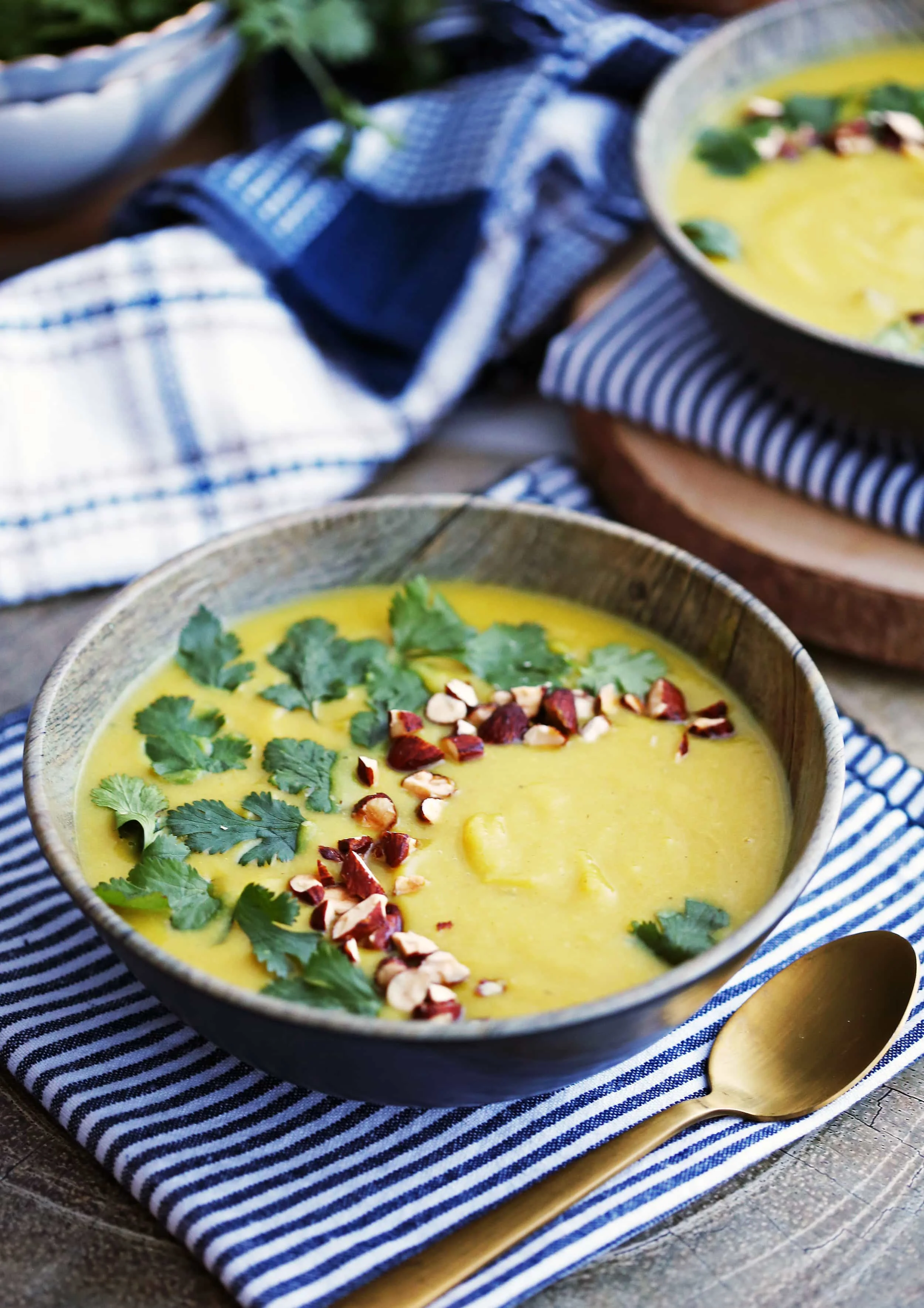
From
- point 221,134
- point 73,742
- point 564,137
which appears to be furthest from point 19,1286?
point 221,134

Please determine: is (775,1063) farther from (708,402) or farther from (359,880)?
(708,402)

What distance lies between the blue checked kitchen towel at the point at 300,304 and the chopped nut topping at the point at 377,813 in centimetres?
96

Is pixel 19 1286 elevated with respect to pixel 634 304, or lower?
lower

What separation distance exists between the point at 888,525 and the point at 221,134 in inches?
75.0

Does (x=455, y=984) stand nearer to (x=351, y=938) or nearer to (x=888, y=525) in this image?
(x=351, y=938)

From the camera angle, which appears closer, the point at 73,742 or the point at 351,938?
the point at 351,938

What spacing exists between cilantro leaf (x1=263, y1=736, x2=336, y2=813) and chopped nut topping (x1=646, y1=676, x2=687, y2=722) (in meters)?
0.41

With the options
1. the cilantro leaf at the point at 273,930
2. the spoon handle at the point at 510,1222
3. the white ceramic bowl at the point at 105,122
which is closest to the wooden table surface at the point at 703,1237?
the spoon handle at the point at 510,1222

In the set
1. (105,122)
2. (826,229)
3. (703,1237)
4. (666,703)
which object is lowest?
(703,1237)

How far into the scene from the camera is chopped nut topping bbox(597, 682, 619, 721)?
1.90m

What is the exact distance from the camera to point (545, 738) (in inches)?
72.6

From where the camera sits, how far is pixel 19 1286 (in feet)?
5.03

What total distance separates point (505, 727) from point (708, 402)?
36.5 inches

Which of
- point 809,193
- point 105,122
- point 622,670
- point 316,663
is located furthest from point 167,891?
point 809,193
